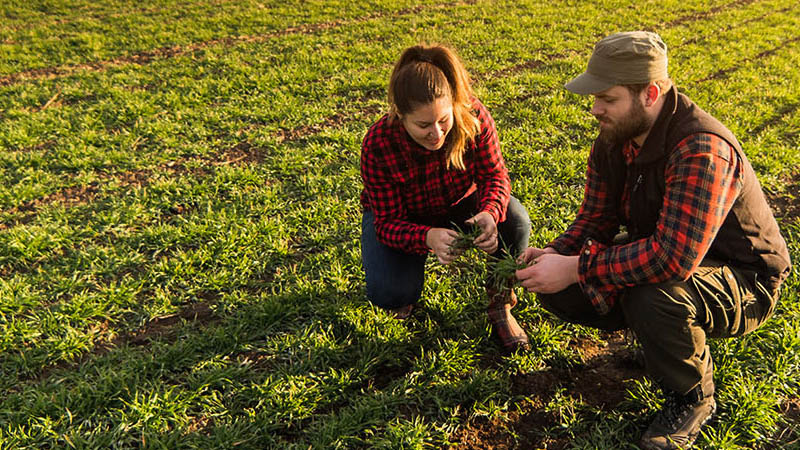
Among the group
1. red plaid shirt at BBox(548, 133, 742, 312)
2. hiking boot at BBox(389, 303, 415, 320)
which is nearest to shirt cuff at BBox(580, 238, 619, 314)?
red plaid shirt at BBox(548, 133, 742, 312)

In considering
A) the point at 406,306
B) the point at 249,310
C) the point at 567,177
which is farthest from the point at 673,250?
the point at 567,177

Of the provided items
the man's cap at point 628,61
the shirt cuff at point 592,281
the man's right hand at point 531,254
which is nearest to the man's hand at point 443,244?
the man's right hand at point 531,254

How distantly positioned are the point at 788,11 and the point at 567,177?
14284 mm

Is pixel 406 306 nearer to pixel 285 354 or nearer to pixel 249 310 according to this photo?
pixel 285 354

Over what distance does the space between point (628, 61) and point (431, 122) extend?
3.69 ft

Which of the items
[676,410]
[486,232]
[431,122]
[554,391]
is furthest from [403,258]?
[676,410]

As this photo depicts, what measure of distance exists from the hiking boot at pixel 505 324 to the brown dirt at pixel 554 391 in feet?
0.75

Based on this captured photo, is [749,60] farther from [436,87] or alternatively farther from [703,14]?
[436,87]

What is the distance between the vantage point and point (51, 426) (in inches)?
122

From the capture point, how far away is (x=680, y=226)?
2.40m

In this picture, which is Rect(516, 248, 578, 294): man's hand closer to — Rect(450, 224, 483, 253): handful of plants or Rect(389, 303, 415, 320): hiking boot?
Rect(450, 224, 483, 253): handful of plants

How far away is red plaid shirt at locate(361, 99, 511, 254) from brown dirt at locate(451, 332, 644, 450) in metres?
1.16

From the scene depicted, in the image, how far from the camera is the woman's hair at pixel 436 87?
291 cm

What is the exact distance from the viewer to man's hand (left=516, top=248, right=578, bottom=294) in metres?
2.83
